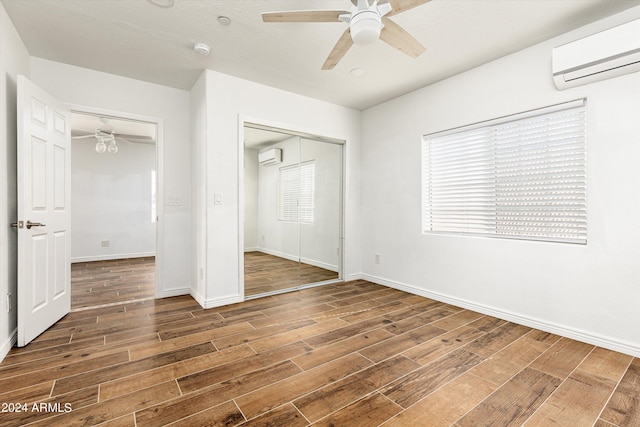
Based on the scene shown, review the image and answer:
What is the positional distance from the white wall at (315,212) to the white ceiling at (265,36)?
3.48 feet

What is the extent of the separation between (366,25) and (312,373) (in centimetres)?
218

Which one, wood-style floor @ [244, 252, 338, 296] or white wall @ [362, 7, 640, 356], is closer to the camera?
white wall @ [362, 7, 640, 356]

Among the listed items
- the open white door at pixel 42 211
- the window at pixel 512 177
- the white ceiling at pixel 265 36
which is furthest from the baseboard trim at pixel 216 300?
the white ceiling at pixel 265 36

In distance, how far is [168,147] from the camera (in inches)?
143

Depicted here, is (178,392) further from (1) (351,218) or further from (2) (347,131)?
(2) (347,131)

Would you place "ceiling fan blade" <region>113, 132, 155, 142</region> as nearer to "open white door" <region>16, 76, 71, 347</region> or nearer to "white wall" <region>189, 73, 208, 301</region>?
"white wall" <region>189, 73, 208, 301</region>

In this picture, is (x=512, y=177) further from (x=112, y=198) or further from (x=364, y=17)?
(x=112, y=198)

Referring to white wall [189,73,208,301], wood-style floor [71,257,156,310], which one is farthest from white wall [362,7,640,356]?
wood-style floor [71,257,156,310]

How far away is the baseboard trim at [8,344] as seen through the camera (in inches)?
81.7

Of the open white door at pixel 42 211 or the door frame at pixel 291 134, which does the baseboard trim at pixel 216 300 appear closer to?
the door frame at pixel 291 134

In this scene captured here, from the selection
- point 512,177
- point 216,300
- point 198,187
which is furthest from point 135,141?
point 512,177

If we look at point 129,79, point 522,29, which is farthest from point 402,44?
point 129,79

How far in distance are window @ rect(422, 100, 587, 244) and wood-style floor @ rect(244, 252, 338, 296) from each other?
1.70m

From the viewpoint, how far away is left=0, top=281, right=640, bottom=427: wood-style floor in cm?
155
